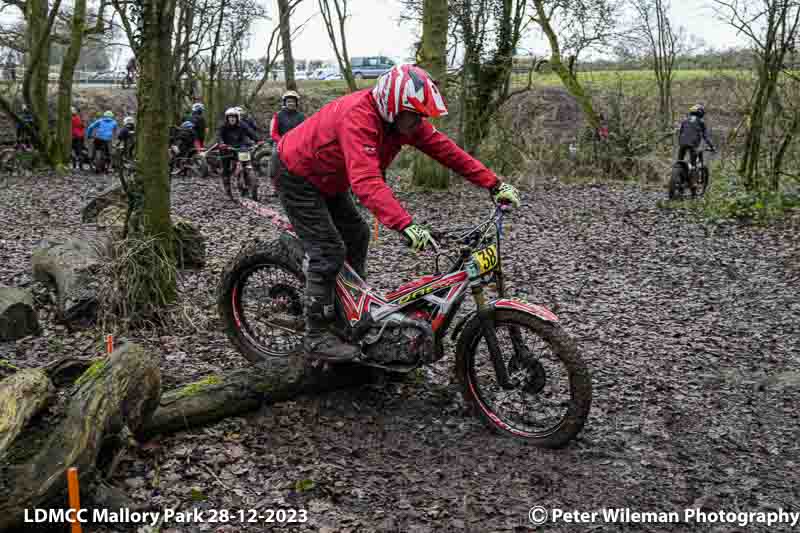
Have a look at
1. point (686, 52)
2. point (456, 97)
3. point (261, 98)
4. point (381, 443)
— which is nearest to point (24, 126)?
point (456, 97)

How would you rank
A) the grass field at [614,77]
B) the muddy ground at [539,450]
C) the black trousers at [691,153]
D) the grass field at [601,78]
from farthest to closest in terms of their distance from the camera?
the grass field at [614,77]
the grass field at [601,78]
the black trousers at [691,153]
the muddy ground at [539,450]

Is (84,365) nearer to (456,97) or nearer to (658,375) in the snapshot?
(658,375)

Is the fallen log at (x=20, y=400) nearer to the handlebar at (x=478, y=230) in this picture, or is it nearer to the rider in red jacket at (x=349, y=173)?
the rider in red jacket at (x=349, y=173)

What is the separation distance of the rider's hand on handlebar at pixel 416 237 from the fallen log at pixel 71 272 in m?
3.40

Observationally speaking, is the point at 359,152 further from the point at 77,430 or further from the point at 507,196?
the point at 77,430

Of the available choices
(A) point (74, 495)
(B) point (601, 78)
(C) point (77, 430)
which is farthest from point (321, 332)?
(B) point (601, 78)

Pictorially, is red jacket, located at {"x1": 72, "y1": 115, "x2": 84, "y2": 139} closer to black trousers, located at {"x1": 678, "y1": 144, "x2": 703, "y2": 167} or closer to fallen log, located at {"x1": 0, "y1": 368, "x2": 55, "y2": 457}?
black trousers, located at {"x1": 678, "y1": 144, "x2": 703, "y2": 167}

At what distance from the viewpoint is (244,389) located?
4.38 m

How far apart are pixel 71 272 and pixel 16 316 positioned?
79 cm

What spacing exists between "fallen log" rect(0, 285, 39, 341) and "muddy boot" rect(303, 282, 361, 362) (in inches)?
103

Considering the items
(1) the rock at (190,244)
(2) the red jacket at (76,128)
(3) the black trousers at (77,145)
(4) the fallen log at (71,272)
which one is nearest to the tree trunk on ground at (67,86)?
(3) the black trousers at (77,145)

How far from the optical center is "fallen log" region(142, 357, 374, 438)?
4.11 meters

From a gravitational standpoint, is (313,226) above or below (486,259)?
above

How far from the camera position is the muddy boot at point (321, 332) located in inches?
180
